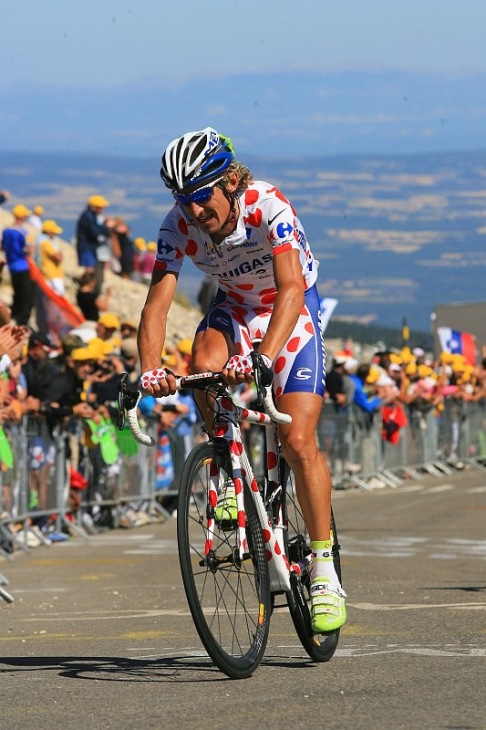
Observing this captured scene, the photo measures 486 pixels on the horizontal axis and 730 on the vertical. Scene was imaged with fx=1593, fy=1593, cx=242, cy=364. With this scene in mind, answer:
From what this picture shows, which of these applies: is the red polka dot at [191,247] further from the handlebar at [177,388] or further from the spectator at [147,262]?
the spectator at [147,262]

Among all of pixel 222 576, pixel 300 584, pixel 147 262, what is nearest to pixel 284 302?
pixel 222 576

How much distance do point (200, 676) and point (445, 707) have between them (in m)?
1.28

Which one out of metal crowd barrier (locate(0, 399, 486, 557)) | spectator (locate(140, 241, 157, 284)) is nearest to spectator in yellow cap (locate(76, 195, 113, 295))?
metal crowd barrier (locate(0, 399, 486, 557))

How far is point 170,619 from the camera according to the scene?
9258 mm

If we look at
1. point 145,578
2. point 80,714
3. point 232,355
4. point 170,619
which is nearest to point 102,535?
point 145,578

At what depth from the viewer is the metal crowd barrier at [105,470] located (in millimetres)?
15117

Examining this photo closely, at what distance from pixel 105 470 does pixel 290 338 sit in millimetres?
10391

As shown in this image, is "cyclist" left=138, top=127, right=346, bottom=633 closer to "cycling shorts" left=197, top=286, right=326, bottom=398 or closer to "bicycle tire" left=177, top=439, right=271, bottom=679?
"cycling shorts" left=197, top=286, right=326, bottom=398

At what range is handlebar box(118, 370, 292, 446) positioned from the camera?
6.49 m

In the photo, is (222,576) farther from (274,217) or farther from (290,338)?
(274,217)

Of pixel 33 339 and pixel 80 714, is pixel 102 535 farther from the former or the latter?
pixel 80 714

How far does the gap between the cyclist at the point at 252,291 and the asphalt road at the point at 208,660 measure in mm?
582

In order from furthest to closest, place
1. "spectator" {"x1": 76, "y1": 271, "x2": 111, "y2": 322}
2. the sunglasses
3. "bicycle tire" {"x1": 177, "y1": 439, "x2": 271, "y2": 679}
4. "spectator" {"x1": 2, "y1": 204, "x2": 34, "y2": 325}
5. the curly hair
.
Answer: "spectator" {"x1": 76, "y1": 271, "x2": 111, "y2": 322} → "spectator" {"x1": 2, "y1": 204, "x2": 34, "y2": 325} → the curly hair → the sunglasses → "bicycle tire" {"x1": 177, "y1": 439, "x2": 271, "y2": 679}

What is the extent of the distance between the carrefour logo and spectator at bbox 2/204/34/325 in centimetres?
1435
